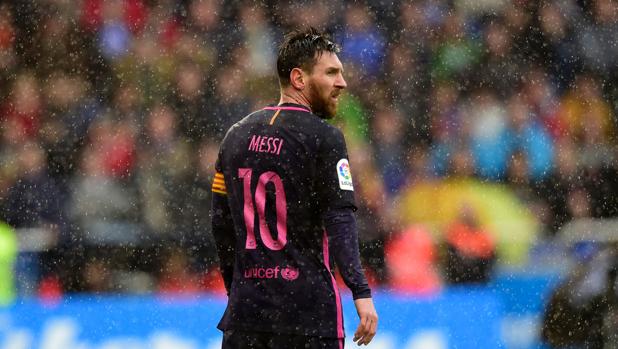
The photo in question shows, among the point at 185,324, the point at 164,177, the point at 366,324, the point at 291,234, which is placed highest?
the point at 164,177

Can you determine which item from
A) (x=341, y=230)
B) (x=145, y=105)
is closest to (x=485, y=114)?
(x=145, y=105)

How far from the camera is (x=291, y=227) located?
2893 mm

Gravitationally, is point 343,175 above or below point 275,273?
above

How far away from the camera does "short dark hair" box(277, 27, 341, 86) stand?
3.05 m

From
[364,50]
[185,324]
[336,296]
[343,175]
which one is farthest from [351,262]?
[364,50]

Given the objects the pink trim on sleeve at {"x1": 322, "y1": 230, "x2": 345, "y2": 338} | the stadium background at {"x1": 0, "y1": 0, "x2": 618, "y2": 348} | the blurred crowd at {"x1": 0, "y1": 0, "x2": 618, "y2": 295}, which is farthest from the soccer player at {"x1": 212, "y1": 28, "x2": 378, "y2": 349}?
the blurred crowd at {"x1": 0, "y1": 0, "x2": 618, "y2": 295}

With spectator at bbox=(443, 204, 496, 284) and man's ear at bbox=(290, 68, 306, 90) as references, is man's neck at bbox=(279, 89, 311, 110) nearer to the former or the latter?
man's ear at bbox=(290, 68, 306, 90)

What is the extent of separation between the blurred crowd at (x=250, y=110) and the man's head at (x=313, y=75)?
2.99 meters

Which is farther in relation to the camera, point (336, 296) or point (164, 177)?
point (164, 177)

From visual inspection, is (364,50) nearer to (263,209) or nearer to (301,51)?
(301,51)

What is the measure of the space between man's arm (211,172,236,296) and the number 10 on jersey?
0.45 feet

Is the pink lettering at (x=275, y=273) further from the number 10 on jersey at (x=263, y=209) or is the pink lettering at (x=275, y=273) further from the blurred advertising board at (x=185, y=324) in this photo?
the blurred advertising board at (x=185, y=324)

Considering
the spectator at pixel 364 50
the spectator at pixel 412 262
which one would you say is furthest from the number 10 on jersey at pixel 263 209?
the spectator at pixel 364 50

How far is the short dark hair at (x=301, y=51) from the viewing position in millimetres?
3051
